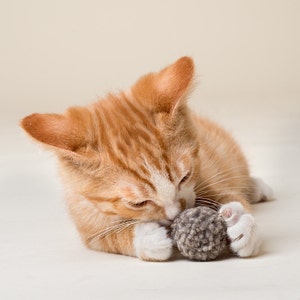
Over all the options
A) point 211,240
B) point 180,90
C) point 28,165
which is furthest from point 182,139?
point 28,165

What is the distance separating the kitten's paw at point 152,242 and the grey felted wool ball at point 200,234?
4 cm

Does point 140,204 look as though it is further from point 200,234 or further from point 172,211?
point 200,234

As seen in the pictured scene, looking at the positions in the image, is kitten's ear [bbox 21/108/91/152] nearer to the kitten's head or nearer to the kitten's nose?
the kitten's head

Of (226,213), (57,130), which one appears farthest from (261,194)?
(57,130)

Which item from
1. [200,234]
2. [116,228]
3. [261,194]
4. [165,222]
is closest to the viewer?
[200,234]

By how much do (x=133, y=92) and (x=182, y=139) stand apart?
301 millimetres

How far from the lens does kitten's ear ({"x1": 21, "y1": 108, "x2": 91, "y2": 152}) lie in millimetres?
2547

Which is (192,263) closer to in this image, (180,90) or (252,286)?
(252,286)

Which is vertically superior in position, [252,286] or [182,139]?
[182,139]

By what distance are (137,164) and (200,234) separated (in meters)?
0.32

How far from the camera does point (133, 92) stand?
288 centimetres

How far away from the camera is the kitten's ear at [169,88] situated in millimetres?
2682

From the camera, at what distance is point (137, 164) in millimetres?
2580

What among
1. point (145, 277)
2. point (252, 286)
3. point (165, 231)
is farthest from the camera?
point (165, 231)
